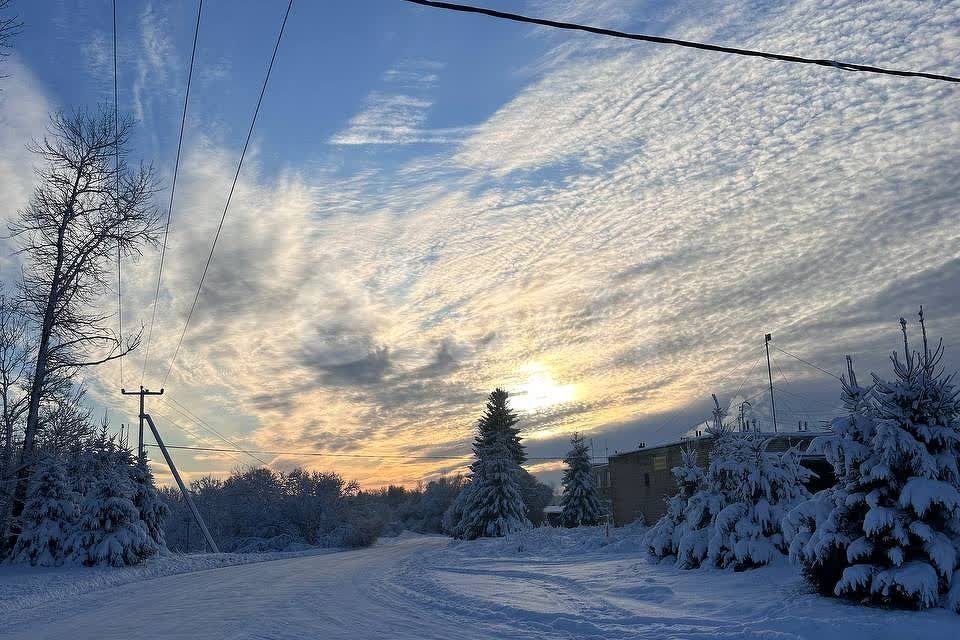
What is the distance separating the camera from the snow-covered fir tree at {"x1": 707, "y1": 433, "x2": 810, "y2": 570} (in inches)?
669

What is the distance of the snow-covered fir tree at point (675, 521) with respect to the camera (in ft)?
67.2

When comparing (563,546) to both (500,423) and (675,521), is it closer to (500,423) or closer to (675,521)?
(675,521)

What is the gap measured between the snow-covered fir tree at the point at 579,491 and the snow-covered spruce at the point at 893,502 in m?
53.0

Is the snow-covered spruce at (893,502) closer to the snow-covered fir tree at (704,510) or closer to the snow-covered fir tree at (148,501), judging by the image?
the snow-covered fir tree at (704,510)

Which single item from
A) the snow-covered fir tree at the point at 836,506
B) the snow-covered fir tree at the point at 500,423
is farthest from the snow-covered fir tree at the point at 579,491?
the snow-covered fir tree at the point at 836,506

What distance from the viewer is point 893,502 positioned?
11.3m

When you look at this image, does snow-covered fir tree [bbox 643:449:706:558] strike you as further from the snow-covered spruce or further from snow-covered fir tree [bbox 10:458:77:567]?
snow-covered fir tree [bbox 10:458:77:567]

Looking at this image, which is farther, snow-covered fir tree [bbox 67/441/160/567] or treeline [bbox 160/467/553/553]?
treeline [bbox 160/467/553/553]

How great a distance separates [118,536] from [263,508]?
44139 mm

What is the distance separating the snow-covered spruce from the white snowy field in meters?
0.50

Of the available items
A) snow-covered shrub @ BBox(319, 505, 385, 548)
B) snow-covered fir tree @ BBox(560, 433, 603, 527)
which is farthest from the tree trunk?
snow-covered fir tree @ BBox(560, 433, 603, 527)

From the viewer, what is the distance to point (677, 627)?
1071cm

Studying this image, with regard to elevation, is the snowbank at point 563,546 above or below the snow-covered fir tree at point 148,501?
below

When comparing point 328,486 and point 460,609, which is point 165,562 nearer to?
point 460,609
